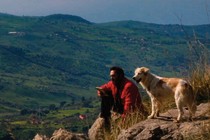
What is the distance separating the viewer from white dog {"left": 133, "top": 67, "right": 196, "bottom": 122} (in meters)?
9.26

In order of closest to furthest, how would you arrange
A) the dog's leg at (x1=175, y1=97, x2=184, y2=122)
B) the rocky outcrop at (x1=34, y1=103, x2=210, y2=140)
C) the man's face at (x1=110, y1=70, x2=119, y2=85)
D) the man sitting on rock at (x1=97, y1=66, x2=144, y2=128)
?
1. the rocky outcrop at (x1=34, y1=103, x2=210, y2=140)
2. the dog's leg at (x1=175, y1=97, x2=184, y2=122)
3. the man sitting on rock at (x1=97, y1=66, x2=144, y2=128)
4. the man's face at (x1=110, y1=70, x2=119, y2=85)

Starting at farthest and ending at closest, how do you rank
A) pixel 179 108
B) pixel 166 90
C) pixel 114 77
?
pixel 114 77 → pixel 166 90 → pixel 179 108

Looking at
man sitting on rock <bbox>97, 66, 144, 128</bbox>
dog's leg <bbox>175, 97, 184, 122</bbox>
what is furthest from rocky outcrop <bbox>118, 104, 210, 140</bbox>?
man sitting on rock <bbox>97, 66, 144, 128</bbox>

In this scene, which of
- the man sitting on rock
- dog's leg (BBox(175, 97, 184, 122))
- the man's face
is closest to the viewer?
dog's leg (BBox(175, 97, 184, 122))

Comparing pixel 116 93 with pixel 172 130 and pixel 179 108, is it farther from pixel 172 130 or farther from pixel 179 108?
pixel 172 130

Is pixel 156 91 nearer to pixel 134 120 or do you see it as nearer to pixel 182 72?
pixel 134 120

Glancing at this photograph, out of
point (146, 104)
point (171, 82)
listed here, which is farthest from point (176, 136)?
point (146, 104)

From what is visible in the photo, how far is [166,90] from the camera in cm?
988

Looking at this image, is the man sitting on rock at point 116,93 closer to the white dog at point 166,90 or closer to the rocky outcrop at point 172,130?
the white dog at point 166,90

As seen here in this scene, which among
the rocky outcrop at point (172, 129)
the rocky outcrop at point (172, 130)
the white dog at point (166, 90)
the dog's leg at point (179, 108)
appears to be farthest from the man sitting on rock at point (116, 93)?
the rocky outcrop at point (172, 130)

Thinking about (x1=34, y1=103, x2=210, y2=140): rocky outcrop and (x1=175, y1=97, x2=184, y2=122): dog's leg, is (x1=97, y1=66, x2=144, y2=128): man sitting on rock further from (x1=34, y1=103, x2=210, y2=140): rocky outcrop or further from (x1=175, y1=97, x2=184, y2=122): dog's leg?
(x1=175, y1=97, x2=184, y2=122): dog's leg

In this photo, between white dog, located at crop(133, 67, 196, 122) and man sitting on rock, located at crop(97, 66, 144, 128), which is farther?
man sitting on rock, located at crop(97, 66, 144, 128)

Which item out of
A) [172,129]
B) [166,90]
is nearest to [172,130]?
[172,129]

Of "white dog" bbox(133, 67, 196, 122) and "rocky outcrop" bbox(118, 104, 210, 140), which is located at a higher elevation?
"white dog" bbox(133, 67, 196, 122)
